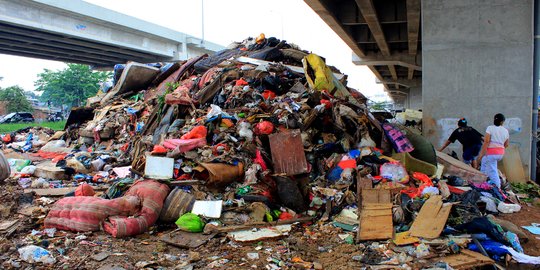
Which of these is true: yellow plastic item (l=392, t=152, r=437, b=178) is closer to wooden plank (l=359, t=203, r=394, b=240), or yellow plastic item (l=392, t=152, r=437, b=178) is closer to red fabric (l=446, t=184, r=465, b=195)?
red fabric (l=446, t=184, r=465, b=195)

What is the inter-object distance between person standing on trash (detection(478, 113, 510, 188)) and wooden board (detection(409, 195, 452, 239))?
241cm

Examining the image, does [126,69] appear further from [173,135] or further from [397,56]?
[397,56]

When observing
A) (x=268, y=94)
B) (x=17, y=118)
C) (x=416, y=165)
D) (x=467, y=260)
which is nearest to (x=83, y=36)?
(x=17, y=118)

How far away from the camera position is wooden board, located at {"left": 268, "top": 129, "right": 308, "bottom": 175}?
227 inches

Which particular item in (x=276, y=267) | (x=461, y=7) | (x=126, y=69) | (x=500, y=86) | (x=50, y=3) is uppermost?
(x=50, y=3)

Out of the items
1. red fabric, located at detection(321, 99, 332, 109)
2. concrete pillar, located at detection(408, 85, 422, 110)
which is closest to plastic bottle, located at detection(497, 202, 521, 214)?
red fabric, located at detection(321, 99, 332, 109)

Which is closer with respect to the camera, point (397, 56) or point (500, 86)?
point (500, 86)

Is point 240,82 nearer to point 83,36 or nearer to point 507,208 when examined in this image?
point 507,208

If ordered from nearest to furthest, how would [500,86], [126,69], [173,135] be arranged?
[173,135] < [500,86] < [126,69]

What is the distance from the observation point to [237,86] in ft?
27.1

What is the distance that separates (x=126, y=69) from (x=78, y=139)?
2.55 meters

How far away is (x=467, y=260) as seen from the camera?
372 centimetres

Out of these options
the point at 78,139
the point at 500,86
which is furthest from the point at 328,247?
the point at 78,139

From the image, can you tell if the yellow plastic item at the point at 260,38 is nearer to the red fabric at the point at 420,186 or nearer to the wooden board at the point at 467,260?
the red fabric at the point at 420,186
